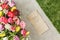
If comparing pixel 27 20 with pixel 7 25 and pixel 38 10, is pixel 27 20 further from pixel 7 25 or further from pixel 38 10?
pixel 7 25

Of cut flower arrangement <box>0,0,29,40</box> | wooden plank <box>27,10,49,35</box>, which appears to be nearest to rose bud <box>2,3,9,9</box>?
cut flower arrangement <box>0,0,29,40</box>

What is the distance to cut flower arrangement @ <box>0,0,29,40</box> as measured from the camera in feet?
5.27

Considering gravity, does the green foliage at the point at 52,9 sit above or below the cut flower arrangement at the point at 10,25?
above

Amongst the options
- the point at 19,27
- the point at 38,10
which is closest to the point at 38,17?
the point at 38,10

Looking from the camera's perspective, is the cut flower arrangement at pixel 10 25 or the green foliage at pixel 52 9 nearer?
the cut flower arrangement at pixel 10 25

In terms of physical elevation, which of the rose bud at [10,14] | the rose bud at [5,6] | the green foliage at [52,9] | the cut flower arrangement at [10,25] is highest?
the green foliage at [52,9]

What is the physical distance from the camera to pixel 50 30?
1909 millimetres

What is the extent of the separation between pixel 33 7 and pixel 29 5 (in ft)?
0.15

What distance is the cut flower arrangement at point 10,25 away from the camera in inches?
63.2

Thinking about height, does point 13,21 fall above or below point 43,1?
below

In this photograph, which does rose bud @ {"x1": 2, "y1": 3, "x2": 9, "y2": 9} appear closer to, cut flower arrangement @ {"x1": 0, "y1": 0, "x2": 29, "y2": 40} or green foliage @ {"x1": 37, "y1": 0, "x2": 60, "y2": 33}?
cut flower arrangement @ {"x1": 0, "y1": 0, "x2": 29, "y2": 40}

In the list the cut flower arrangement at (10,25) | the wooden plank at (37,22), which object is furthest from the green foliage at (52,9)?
the cut flower arrangement at (10,25)

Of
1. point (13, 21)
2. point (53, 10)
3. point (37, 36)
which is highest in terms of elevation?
point (53, 10)

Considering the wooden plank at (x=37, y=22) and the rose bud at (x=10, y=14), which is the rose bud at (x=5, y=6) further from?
the wooden plank at (x=37, y=22)
